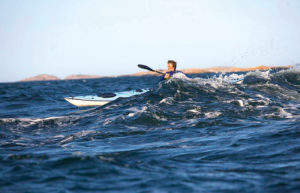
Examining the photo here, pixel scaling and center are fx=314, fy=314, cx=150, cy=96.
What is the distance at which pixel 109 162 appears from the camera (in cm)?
416

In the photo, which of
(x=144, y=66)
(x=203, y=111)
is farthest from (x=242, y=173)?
(x=144, y=66)

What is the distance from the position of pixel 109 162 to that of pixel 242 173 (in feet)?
5.60

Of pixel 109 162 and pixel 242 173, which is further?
pixel 109 162

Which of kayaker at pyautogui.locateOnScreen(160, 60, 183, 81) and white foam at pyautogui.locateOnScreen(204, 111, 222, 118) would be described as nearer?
white foam at pyautogui.locateOnScreen(204, 111, 222, 118)

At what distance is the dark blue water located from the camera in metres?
3.30

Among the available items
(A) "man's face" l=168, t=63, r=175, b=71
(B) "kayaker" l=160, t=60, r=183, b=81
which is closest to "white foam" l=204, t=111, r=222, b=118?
(B) "kayaker" l=160, t=60, r=183, b=81

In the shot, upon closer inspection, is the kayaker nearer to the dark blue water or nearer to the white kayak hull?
the white kayak hull

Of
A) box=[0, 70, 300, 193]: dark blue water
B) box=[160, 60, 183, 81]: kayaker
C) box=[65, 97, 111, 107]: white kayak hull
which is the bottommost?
box=[0, 70, 300, 193]: dark blue water

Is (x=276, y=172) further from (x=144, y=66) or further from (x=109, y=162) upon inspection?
(x=144, y=66)

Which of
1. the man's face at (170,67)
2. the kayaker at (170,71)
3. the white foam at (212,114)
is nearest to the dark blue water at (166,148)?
the white foam at (212,114)

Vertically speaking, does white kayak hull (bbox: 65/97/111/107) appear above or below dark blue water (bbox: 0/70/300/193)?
above

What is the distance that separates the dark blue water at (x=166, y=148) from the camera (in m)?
3.30

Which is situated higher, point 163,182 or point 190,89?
point 190,89

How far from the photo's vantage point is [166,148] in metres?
4.94
